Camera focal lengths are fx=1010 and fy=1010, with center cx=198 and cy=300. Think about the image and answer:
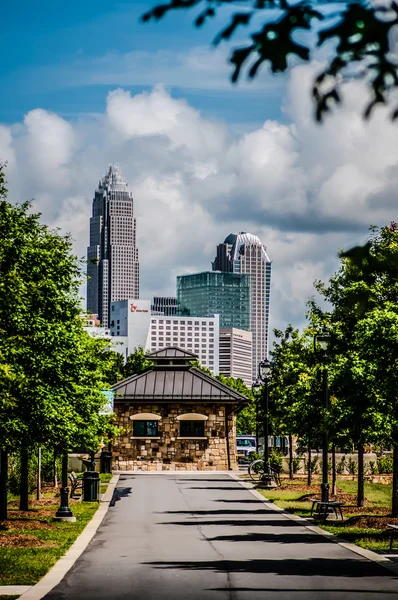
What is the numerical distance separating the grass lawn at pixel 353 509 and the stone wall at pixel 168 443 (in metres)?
10.5

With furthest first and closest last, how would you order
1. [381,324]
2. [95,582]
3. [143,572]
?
[381,324], [143,572], [95,582]

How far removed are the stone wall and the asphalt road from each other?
84.3 ft

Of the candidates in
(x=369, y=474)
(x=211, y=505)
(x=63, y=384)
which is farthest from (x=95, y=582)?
(x=369, y=474)

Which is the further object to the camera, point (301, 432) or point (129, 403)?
point (129, 403)

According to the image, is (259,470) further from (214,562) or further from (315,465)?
(214,562)

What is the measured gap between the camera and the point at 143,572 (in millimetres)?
15352

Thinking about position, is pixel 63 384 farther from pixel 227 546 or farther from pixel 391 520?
pixel 391 520

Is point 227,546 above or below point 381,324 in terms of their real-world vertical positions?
below

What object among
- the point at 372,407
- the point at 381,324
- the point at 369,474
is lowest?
the point at 369,474

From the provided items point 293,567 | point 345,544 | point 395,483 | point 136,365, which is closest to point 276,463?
point 395,483

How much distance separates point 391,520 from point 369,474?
24.2 metres

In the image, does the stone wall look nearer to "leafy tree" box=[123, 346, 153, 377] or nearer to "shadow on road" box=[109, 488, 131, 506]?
"shadow on road" box=[109, 488, 131, 506]

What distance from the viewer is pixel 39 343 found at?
20.8m

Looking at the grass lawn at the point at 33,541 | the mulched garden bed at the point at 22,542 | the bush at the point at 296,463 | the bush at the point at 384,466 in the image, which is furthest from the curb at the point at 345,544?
the bush at the point at 296,463
